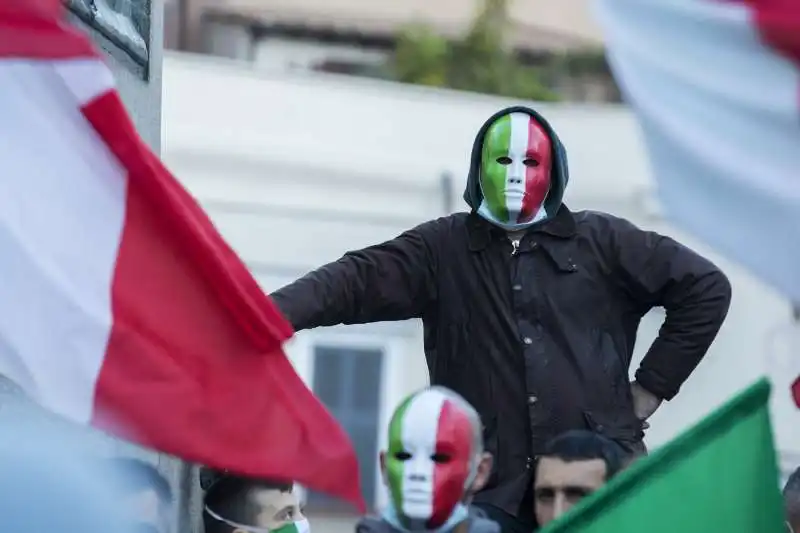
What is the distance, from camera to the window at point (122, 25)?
13.9 ft

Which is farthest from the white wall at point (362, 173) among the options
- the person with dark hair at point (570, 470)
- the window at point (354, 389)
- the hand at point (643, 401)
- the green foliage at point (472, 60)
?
the person with dark hair at point (570, 470)

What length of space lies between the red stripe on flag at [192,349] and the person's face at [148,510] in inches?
8.5

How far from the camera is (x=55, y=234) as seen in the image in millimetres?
3646

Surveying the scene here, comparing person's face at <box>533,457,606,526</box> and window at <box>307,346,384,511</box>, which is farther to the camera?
window at <box>307,346,384,511</box>

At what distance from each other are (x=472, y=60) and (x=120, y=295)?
12.4 meters

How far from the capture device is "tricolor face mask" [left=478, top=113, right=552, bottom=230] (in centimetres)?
427

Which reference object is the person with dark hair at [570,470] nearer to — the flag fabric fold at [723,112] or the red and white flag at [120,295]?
the red and white flag at [120,295]

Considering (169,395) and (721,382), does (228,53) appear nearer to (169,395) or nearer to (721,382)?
(721,382)

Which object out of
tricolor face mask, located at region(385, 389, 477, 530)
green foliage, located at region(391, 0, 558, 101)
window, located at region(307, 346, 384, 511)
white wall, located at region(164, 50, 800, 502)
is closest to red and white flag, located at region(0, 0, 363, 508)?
tricolor face mask, located at region(385, 389, 477, 530)

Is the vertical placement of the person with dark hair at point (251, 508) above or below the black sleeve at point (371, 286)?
below

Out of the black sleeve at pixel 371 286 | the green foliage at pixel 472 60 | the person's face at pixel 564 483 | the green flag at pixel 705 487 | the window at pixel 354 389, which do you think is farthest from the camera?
the green foliage at pixel 472 60

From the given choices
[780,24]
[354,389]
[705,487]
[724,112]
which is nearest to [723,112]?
[724,112]

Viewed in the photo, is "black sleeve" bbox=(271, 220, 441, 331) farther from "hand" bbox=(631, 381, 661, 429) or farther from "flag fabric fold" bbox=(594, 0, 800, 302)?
"flag fabric fold" bbox=(594, 0, 800, 302)

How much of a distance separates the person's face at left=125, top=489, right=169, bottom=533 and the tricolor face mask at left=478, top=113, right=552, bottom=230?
1.07m
